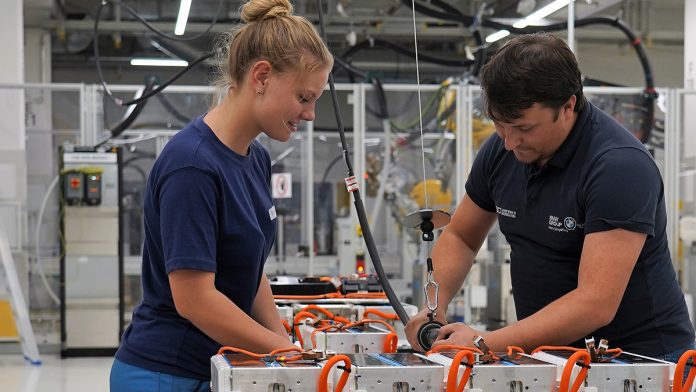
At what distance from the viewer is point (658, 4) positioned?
9992 millimetres

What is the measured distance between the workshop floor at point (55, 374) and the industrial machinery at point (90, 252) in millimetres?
208

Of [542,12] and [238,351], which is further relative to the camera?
[542,12]

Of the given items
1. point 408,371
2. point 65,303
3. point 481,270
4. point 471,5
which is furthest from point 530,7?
point 408,371

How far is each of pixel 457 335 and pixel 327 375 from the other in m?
0.36

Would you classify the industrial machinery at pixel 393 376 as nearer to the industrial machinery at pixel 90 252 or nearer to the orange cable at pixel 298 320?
the orange cable at pixel 298 320

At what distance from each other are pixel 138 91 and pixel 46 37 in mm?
3221

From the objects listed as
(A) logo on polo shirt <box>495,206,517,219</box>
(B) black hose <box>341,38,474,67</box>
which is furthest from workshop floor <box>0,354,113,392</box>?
(A) logo on polo shirt <box>495,206,517,219</box>

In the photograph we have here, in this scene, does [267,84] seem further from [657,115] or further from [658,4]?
[658,4]

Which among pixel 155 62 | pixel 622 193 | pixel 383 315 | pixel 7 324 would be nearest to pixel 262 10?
pixel 622 193

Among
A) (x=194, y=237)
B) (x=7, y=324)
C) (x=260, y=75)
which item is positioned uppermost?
(x=260, y=75)

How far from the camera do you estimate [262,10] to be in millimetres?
1606

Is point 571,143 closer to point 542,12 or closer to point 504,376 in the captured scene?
point 504,376

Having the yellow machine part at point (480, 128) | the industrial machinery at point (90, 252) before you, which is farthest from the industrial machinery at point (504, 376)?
the industrial machinery at point (90, 252)

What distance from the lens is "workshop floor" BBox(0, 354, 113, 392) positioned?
18.1ft
